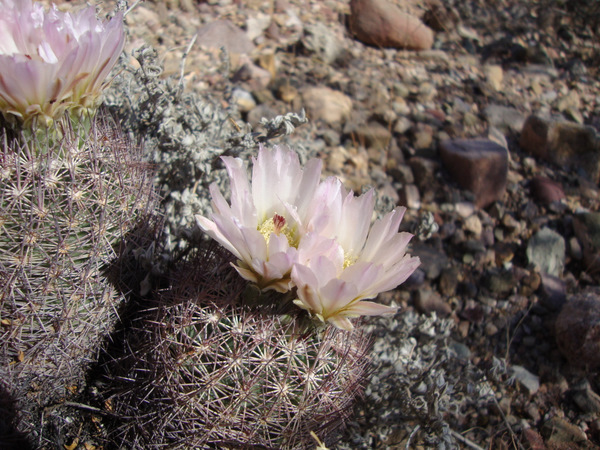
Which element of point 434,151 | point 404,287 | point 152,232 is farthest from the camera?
point 434,151

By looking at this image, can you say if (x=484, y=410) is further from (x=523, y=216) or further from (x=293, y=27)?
(x=293, y=27)

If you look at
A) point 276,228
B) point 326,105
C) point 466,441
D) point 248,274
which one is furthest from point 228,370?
point 326,105

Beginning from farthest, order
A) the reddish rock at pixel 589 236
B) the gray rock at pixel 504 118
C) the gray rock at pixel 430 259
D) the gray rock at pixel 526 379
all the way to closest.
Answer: the gray rock at pixel 504 118, the reddish rock at pixel 589 236, the gray rock at pixel 430 259, the gray rock at pixel 526 379

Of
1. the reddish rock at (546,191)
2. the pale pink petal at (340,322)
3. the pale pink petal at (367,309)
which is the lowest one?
the reddish rock at (546,191)

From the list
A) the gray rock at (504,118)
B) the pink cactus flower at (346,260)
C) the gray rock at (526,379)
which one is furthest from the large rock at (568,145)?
the pink cactus flower at (346,260)

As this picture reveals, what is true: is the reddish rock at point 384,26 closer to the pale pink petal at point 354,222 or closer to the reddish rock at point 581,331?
the reddish rock at point 581,331

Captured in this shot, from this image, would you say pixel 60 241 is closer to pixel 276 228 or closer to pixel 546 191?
pixel 276 228

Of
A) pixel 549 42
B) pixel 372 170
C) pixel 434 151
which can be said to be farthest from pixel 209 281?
pixel 549 42
